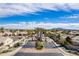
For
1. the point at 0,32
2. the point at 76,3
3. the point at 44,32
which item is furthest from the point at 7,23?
the point at 76,3

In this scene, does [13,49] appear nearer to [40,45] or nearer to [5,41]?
[5,41]

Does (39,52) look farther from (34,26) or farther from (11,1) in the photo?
(11,1)

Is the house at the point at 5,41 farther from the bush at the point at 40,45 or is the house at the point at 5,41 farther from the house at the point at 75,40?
the house at the point at 75,40

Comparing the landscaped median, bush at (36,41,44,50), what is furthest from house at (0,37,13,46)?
bush at (36,41,44,50)

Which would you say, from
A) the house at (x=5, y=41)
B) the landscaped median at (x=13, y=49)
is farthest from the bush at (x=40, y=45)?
the house at (x=5, y=41)

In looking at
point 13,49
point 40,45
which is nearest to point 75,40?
point 40,45

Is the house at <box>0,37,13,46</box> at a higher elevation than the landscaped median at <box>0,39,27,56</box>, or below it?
higher

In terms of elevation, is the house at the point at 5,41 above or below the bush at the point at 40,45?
above

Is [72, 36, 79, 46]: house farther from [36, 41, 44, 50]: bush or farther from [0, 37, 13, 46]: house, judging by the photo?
[0, 37, 13, 46]: house

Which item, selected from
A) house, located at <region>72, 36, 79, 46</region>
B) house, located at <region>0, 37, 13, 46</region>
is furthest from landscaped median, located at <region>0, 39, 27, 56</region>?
house, located at <region>72, 36, 79, 46</region>
